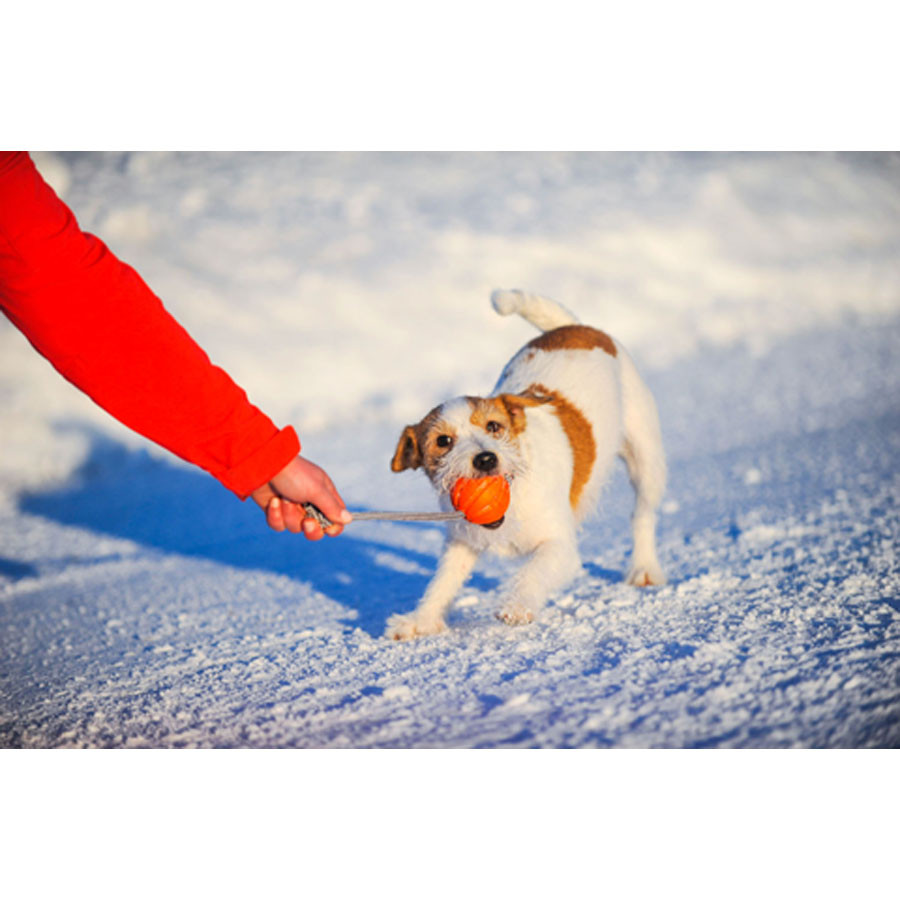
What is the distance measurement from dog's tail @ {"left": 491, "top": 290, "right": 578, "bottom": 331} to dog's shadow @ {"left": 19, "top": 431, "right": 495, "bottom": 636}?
4.15 ft

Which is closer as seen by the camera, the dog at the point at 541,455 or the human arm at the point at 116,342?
the human arm at the point at 116,342

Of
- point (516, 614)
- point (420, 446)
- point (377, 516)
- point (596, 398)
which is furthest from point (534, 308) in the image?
point (377, 516)

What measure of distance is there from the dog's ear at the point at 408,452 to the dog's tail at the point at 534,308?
1054mm

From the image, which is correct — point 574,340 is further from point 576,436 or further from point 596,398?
point 576,436

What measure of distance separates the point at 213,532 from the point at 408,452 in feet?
7.76

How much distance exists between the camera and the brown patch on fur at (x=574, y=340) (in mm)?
3365

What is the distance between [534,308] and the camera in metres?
3.70

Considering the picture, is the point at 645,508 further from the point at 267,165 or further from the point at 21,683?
the point at 267,165

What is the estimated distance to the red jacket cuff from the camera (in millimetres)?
1694

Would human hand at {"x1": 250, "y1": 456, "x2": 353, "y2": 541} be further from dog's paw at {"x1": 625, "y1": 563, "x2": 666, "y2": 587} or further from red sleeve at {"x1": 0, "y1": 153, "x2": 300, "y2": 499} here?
dog's paw at {"x1": 625, "y1": 563, "x2": 666, "y2": 587}

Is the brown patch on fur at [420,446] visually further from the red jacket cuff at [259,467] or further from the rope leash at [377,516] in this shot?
the red jacket cuff at [259,467]

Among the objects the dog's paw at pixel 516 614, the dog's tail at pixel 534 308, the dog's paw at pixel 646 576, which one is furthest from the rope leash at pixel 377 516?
the dog's tail at pixel 534 308

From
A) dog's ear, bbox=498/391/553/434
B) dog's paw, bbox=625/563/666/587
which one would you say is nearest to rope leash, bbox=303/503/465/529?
dog's ear, bbox=498/391/553/434

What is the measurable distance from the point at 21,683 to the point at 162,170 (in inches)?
161
